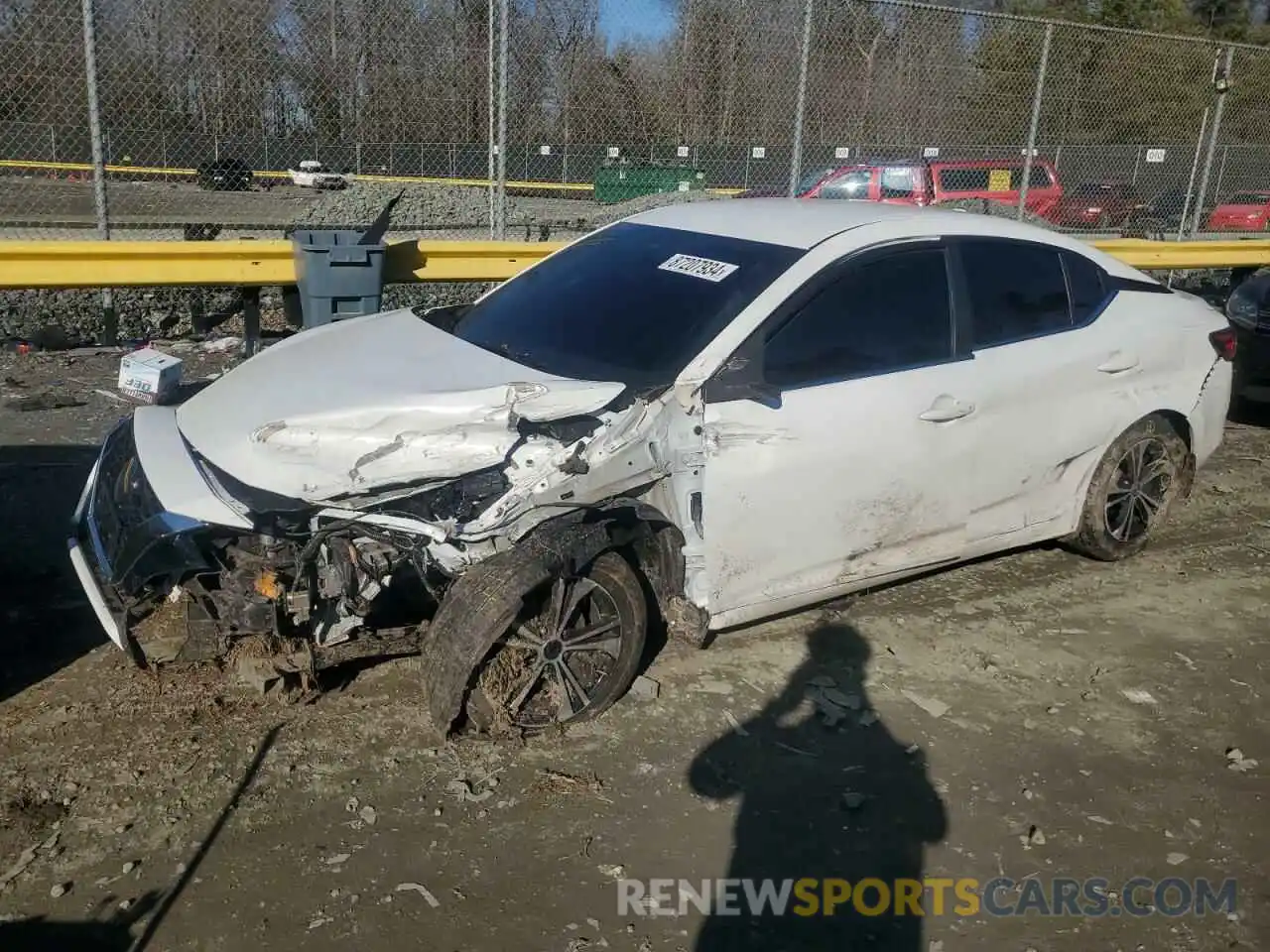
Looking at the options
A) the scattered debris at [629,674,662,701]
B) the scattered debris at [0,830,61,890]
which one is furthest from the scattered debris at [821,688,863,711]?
the scattered debris at [0,830,61,890]

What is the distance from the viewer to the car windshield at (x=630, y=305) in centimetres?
409

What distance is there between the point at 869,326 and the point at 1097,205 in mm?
13989

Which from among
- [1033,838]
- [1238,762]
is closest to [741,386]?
[1033,838]

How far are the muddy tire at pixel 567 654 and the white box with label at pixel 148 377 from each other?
3.37 meters

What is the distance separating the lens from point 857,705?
4.17 meters

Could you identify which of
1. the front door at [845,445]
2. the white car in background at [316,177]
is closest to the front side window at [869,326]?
the front door at [845,445]

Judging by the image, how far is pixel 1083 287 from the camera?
16.9 feet

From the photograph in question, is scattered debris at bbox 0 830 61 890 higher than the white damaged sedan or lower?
lower

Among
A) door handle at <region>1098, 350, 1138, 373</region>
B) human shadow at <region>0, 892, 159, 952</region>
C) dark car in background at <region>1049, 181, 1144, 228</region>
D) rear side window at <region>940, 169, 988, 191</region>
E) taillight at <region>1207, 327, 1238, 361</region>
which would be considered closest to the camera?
human shadow at <region>0, 892, 159, 952</region>

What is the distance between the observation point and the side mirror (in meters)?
3.92

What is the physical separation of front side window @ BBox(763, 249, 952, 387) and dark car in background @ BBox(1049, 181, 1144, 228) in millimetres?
12106

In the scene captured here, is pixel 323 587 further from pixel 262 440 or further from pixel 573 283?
pixel 573 283

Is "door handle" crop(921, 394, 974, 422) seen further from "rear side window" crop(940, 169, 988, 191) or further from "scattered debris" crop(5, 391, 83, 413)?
"rear side window" crop(940, 169, 988, 191)

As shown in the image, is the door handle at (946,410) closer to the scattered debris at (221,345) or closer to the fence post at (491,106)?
the fence post at (491,106)
